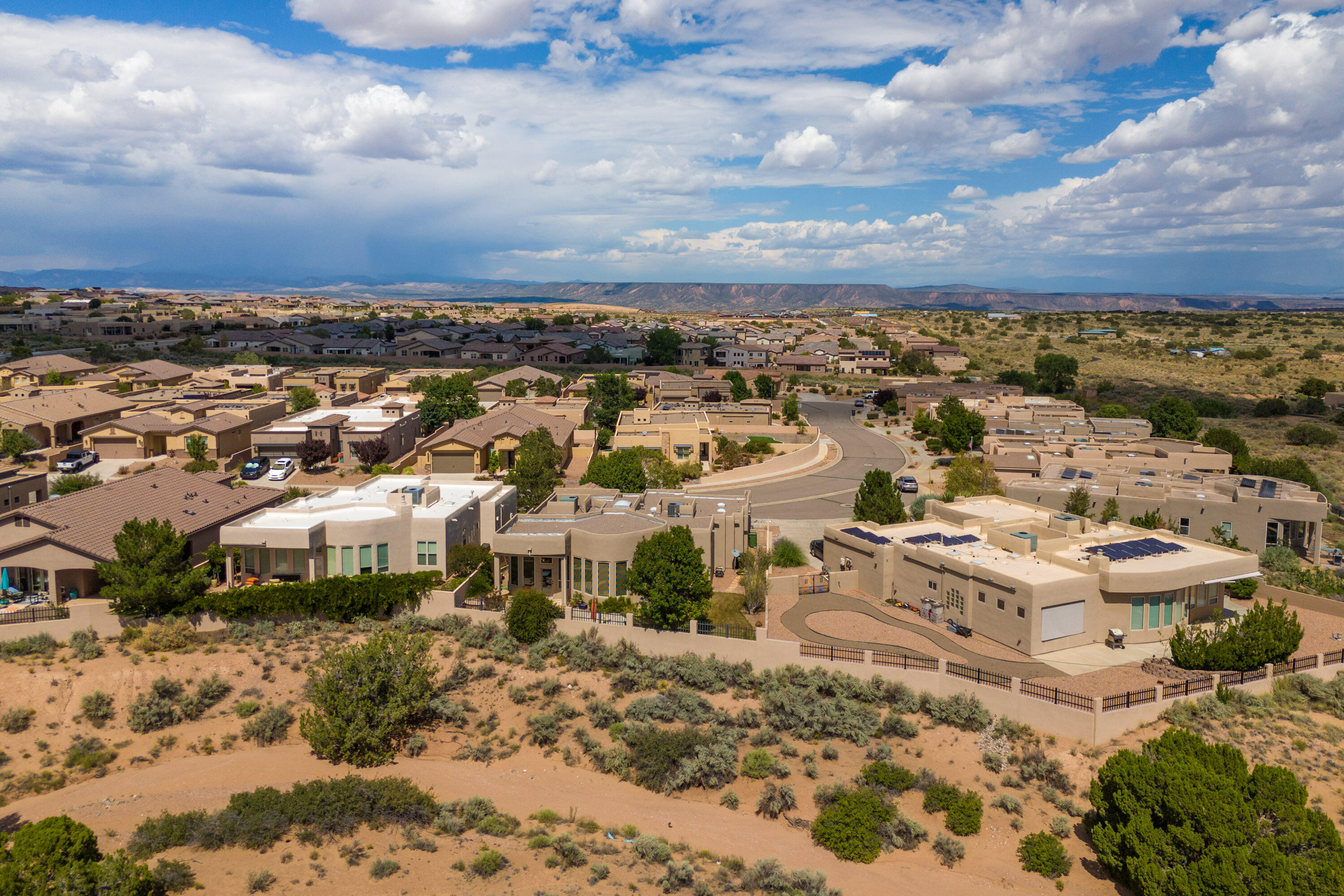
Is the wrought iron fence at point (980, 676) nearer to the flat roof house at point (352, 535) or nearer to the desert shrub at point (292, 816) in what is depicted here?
the desert shrub at point (292, 816)

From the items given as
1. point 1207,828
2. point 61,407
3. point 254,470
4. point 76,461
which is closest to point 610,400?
point 254,470

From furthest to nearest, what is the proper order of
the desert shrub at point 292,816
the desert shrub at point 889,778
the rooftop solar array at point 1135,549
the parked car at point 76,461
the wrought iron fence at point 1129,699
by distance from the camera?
1. the parked car at point 76,461
2. the rooftop solar array at point 1135,549
3. the wrought iron fence at point 1129,699
4. the desert shrub at point 889,778
5. the desert shrub at point 292,816

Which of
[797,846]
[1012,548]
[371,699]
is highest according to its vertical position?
[1012,548]

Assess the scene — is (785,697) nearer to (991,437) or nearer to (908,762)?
(908,762)

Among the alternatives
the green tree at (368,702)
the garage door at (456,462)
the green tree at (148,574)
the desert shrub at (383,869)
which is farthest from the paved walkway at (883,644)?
the garage door at (456,462)

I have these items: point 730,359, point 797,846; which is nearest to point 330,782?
point 797,846

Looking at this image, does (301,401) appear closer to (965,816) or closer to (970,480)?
(970,480)
